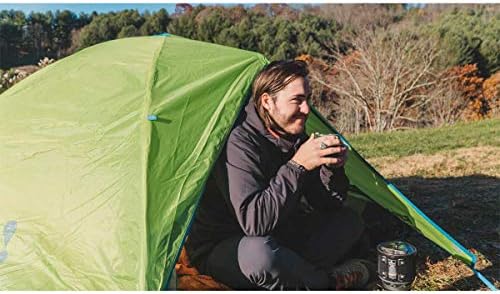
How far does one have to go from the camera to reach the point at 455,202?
3695mm

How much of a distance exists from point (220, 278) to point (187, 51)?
1207 millimetres

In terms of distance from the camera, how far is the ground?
2664 mm

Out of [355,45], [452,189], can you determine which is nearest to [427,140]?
[452,189]

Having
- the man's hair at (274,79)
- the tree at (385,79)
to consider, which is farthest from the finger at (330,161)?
the tree at (385,79)

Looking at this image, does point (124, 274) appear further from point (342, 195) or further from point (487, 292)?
point (487, 292)

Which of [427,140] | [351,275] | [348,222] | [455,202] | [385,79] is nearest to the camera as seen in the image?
[351,275]

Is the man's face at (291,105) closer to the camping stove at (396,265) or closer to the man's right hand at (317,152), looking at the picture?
the man's right hand at (317,152)

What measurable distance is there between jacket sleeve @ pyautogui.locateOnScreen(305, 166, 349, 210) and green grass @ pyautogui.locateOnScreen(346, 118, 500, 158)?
3134 millimetres

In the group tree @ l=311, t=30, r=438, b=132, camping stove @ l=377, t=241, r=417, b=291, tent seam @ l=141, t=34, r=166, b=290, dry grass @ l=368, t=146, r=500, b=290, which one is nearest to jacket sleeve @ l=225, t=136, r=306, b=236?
tent seam @ l=141, t=34, r=166, b=290

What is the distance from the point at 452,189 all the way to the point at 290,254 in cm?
250

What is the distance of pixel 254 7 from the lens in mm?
14234

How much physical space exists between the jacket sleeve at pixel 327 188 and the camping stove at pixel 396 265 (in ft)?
1.18

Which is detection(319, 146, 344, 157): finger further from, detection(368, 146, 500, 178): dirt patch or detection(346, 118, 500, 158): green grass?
detection(346, 118, 500, 158): green grass

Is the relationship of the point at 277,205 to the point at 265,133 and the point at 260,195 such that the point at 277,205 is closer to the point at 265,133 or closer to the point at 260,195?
the point at 260,195
